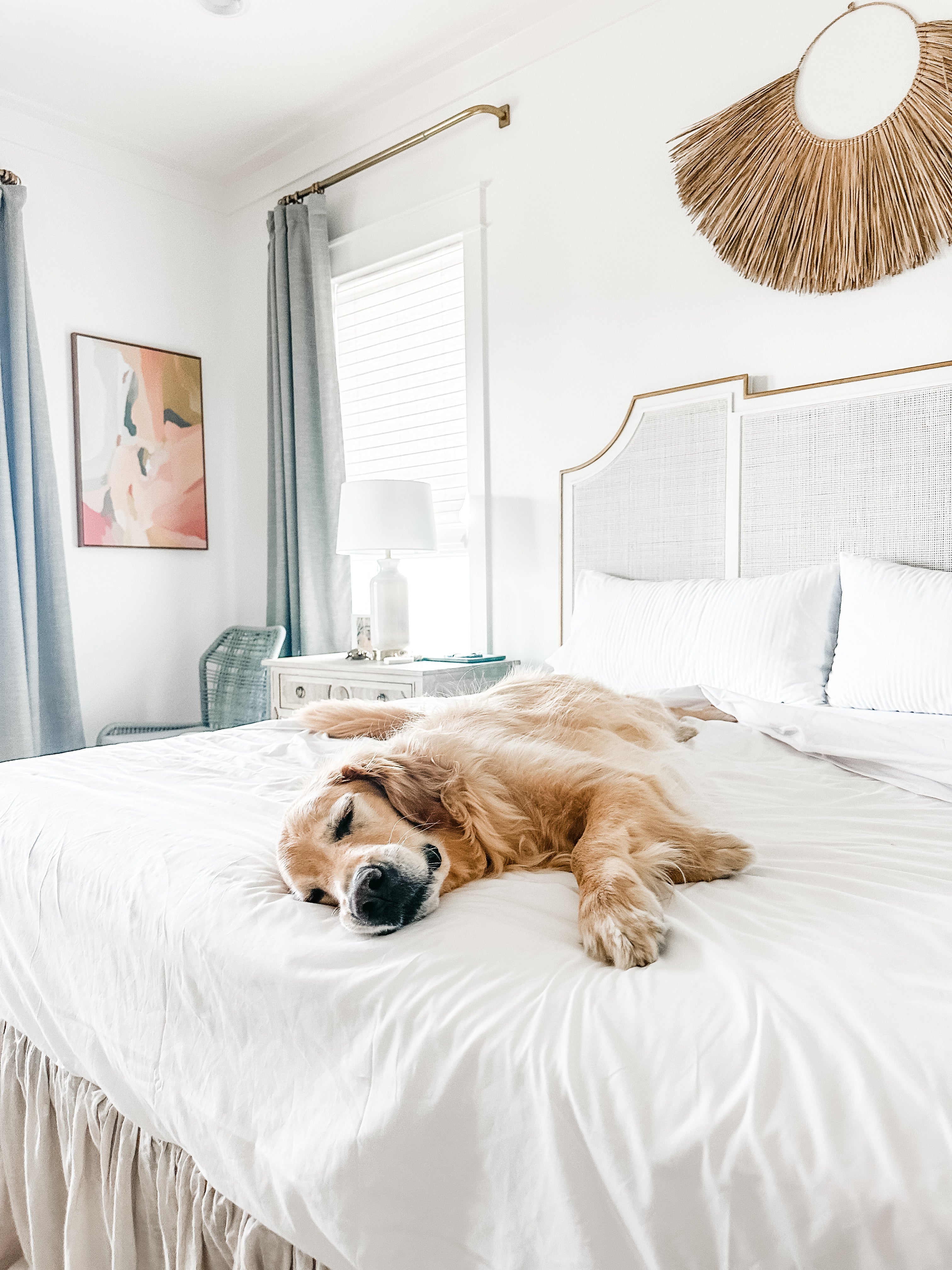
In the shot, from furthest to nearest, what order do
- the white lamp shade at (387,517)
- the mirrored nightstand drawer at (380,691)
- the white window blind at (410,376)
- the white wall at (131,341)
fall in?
the white wall at (131,341) < the white window blind at (410,376) < the white lamp shade at (387,517) < the mirrored nightstand drawer at (380,691)

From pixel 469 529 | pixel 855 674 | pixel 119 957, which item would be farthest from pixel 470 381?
pixel 119 957

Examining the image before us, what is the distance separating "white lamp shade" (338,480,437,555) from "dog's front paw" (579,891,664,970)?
89.0 inches

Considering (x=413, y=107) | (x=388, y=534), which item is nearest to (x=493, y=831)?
(x=388, y=534)

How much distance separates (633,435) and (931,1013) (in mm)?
2293

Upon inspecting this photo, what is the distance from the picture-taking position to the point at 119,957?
1019 mm

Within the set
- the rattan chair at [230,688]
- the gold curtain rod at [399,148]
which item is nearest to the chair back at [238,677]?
the rattan chair at [230,688]

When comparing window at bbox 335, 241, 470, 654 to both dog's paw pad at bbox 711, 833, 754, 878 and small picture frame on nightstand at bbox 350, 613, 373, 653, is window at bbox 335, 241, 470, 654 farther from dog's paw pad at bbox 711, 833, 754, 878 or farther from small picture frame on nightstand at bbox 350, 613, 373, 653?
dog's paw pad at bbox 711, 833, 754, 878

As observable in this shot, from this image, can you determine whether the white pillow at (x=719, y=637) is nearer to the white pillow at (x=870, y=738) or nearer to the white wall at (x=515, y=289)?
the white pillow at (x=870, y=738)

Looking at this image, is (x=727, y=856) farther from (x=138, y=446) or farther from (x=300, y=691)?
(x=138, y=446)

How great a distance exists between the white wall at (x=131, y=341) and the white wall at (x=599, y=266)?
1018mm

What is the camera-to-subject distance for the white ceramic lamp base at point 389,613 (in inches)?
123

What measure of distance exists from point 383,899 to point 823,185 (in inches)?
90.5

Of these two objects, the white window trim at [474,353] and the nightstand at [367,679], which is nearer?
the nightstand at [367,679]

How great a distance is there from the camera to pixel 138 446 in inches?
147
